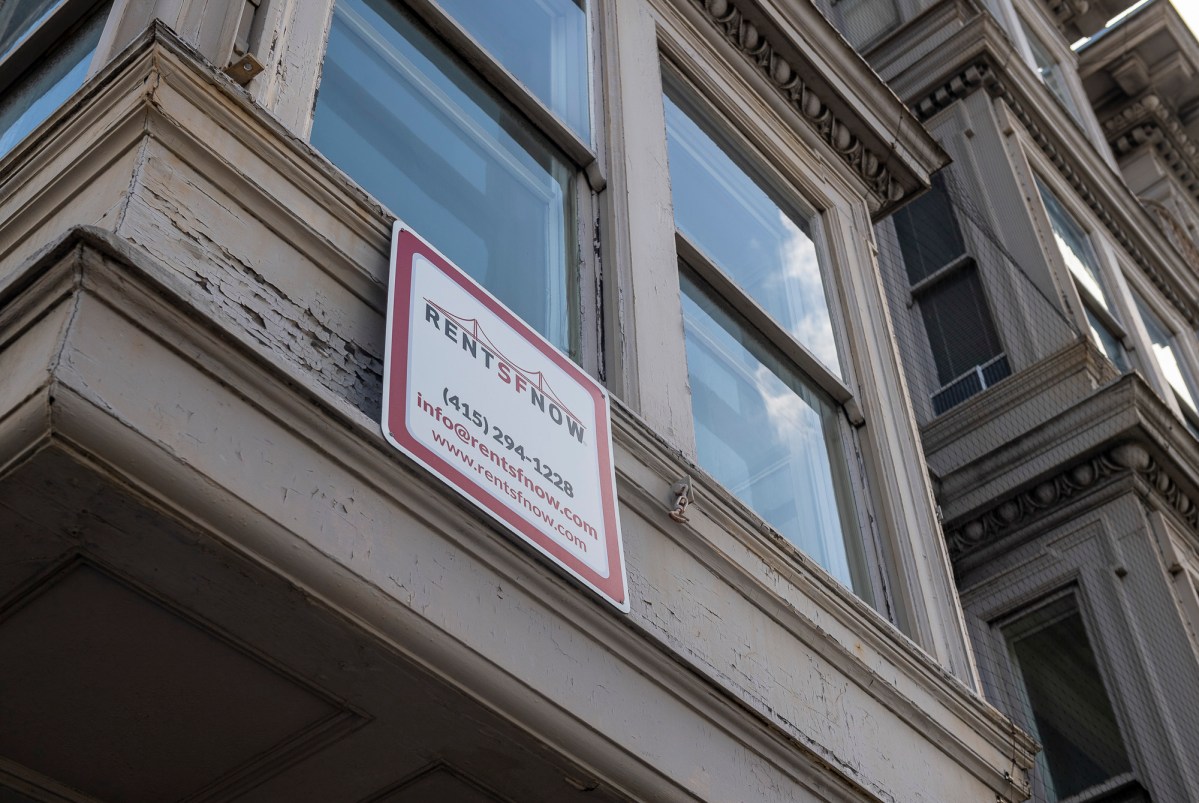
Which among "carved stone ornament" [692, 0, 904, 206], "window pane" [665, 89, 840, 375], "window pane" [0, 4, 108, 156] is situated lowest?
"window pane" [0, 4, 108, 156]

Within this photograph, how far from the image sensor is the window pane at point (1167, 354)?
10.7 metres

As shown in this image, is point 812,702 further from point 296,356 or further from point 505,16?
point 505,16

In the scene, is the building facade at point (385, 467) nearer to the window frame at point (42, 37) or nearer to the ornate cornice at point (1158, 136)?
the window frame at point (42, 37)

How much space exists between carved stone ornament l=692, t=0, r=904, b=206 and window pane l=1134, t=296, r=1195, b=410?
17.1ft

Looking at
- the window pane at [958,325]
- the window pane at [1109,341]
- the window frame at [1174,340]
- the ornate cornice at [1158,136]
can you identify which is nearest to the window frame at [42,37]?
the window pane at [958,325]

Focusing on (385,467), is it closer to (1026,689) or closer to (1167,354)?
(1026,689)

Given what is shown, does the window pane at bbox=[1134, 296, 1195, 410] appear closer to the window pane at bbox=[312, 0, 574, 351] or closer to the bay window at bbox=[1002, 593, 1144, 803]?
the bay window at bbox=[1002, 593, 1144, 803]

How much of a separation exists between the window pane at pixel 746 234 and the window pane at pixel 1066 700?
2.97 m

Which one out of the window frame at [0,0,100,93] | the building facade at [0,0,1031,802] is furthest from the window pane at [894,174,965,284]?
the window frame at [0,0,100,93]

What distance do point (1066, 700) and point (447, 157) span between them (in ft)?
15.9

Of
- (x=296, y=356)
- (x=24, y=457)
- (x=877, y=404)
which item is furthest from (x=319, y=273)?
(x=877, y=404)

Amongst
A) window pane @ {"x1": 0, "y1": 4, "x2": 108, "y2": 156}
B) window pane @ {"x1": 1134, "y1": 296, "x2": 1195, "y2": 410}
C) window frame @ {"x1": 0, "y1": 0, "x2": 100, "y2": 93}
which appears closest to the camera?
window pane @ {"x1": 0, "y1": 4, "x2": 108, "y2": 156}

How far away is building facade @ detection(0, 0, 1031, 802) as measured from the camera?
247cm

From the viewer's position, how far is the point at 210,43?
10.3ft
